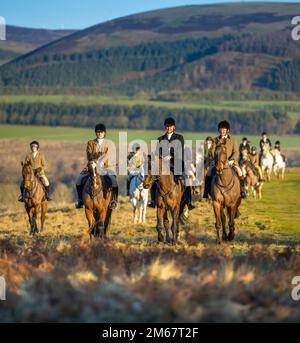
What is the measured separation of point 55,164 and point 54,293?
97200mm

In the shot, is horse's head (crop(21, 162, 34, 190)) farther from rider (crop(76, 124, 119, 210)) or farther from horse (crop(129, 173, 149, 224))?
horse (crop(129, 173, 149, 224))

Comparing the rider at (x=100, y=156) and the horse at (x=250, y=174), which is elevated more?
the rider at (x=100, y=156)

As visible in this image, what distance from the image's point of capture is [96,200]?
20.7 m

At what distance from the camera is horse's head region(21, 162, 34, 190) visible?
2429 centimetres

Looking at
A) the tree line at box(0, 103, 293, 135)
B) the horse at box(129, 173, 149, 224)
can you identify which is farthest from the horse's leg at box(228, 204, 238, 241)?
the tree line at box(0, 103, 293, 135)

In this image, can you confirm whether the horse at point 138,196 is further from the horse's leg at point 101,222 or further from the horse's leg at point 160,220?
the horse's leg at point 101,222

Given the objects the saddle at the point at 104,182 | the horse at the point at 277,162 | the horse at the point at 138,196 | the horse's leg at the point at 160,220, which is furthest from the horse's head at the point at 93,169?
the horse at the point at 277,162

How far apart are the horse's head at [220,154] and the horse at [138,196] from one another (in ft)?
24.7

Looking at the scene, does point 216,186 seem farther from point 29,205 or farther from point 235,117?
point 235,117

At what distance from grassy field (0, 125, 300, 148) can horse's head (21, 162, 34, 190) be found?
10616cm

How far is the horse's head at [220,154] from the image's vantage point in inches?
814

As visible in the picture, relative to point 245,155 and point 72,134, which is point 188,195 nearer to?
point 245,155
